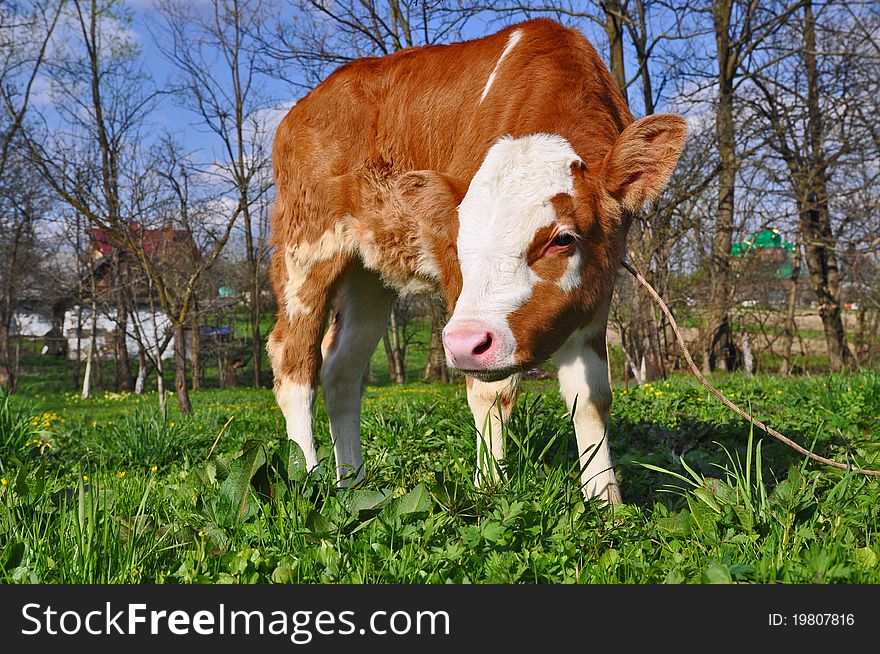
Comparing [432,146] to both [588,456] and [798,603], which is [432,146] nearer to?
[588,456]

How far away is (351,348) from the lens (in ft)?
14.2

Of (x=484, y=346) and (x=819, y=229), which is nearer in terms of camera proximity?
(x=484, y=346)

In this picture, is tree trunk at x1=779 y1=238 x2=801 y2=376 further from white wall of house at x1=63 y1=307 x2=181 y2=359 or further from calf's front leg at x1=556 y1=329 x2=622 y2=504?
white wall of house at x1=63 y1=307 x2=181 y2=359

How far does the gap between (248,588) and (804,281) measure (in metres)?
16.9

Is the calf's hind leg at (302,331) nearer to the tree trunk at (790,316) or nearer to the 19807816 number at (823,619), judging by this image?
the 19807816 number at (823,619)

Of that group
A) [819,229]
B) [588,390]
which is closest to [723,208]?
[819,229]

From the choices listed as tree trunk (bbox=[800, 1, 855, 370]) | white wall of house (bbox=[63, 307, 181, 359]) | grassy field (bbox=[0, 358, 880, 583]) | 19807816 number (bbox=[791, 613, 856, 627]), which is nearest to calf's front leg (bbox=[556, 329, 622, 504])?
grassy field (bbox=[0, 358, 880, 583])

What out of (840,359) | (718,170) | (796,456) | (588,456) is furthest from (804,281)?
Answer: (588,456)

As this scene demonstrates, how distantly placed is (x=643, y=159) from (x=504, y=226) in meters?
0.71

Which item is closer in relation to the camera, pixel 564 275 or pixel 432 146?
pixel 564 275

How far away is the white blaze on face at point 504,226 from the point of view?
2.56m

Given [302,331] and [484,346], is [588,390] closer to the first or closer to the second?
[484,346]

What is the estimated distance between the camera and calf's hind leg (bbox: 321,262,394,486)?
4145 millimetres

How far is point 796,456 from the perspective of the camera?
3988mm
